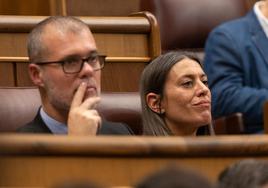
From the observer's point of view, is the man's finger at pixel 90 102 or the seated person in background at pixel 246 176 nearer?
the seated person in background at pixel 246 176

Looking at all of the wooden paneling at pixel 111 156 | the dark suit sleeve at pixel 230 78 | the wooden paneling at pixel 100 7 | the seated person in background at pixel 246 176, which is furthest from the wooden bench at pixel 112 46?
the seated person in background at pixel 246 176

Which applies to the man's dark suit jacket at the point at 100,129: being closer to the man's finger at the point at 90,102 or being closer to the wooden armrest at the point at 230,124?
the man's finger at the point at 90,102

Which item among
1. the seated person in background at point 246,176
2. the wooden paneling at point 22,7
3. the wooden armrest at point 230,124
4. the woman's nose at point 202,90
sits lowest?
the wooden armrest at point 230,124

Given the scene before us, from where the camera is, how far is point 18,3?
1364 millimetres

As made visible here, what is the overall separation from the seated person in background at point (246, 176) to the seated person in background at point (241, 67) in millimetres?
656

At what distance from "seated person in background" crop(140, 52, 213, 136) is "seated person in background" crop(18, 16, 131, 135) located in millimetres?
76

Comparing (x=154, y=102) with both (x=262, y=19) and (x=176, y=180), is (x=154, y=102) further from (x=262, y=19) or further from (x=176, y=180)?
(x=176, y=180)

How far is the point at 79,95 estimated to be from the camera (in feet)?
3.01

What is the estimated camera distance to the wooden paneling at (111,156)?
1.92 ft

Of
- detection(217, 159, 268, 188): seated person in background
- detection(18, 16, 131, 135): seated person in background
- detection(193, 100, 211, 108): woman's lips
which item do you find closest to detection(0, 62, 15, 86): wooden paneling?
detection(18, 16, 131, 135): seated person in background

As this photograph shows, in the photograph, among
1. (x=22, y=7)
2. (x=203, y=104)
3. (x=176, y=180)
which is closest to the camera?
(x=176, y=180)

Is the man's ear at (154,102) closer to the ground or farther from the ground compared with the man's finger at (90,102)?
closer to the ground

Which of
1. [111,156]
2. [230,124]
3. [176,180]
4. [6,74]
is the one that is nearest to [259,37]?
[230,124]

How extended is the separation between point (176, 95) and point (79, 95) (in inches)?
6.2
